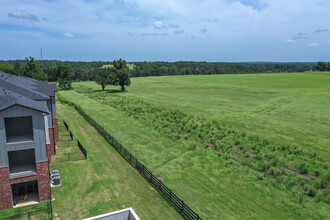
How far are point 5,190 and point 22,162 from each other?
112 inches

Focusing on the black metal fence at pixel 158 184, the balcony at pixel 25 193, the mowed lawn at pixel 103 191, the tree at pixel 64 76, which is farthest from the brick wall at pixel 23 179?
the tree at pixel 64 76

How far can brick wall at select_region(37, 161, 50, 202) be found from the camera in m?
19.2

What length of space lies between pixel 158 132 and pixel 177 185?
1773 cm

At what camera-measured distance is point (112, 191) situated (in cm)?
2147

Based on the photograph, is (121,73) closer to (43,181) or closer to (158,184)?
(158,184)

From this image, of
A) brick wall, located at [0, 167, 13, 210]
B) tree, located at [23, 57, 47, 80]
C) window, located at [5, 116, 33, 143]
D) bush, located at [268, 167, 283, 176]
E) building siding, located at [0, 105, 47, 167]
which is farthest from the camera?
tree, located at [23, 57, 47, 80]

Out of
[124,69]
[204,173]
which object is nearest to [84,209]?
[204,173]

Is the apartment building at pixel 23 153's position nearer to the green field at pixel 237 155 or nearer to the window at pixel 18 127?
the window at pixel 18 127

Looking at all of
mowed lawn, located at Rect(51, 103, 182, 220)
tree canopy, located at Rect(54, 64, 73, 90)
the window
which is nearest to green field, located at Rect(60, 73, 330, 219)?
mowed lawn, located at Rect(51, 103, 182, 220)

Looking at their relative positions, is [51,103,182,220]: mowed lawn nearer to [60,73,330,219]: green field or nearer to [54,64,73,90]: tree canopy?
[60,73,330,219]: green field

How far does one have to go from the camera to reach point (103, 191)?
21453mm

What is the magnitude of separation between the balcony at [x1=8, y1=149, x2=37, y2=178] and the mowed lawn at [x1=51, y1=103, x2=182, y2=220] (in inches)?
114

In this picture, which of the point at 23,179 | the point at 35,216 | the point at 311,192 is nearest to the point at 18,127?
the point at 23,179

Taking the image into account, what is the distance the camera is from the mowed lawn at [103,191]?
18609mm
